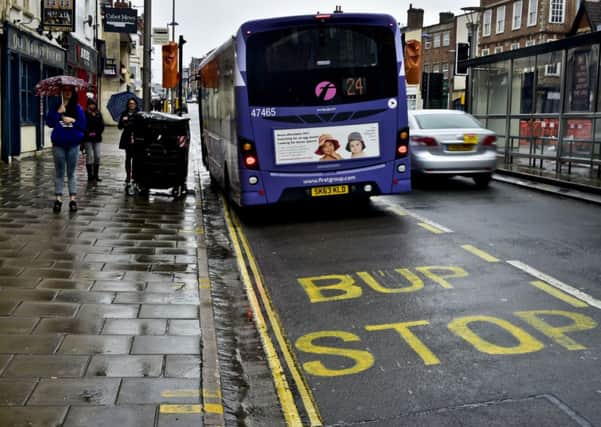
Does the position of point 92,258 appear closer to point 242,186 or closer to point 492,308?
point 242,186

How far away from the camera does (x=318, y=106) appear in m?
11.6

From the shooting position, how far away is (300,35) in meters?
11.5

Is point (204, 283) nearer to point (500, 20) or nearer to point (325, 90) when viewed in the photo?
point (325, 90)

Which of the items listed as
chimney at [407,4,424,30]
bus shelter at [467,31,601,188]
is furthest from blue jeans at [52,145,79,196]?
chimney at [407,4,424,30]

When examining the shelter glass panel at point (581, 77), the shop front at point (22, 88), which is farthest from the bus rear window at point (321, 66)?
the shop front at point (22, 88)

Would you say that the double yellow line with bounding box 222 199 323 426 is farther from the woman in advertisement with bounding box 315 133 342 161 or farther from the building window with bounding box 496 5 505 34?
the building window with bounding box 496 5 505 34

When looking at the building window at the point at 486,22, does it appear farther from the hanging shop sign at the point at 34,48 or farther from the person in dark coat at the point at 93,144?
the person in dark coat at the point at 93,144

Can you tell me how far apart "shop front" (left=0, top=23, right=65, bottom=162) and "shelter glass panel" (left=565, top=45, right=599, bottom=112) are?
14114 millimetres

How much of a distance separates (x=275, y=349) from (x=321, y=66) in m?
6.66

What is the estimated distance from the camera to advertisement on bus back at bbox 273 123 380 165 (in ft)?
38.0

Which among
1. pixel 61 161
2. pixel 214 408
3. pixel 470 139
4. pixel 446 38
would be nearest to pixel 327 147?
pixel 61 161

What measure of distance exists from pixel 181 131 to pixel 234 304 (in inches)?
309

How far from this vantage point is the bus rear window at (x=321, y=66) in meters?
11.5

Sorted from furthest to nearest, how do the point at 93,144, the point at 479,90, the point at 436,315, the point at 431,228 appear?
the point at 479,90
the point at 93,144
the point at 431,228
the point at 436,315
